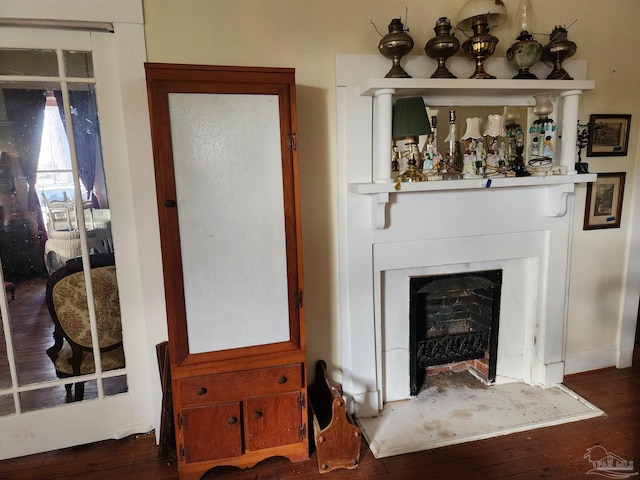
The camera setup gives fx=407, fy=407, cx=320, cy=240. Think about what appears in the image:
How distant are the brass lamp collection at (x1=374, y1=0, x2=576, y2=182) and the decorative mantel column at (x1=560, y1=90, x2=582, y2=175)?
0.20 feet

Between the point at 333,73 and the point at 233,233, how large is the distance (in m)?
0.94

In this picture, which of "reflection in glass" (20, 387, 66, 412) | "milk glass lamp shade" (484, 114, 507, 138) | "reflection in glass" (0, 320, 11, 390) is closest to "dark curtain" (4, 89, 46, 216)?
"reflection in glass" (0, 320, 11, 390)

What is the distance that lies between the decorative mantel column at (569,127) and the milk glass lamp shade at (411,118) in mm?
840

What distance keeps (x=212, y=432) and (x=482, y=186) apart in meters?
1.72

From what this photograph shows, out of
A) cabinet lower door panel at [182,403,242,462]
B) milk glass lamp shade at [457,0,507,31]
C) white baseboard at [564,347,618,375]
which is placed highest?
milk glass lamp shade at [457,0,507,31]

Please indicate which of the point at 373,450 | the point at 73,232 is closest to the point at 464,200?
the point at 373,450

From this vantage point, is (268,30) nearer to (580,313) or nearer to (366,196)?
(366,196)

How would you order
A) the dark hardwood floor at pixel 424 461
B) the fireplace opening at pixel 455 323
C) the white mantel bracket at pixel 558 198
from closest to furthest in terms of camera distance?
1. the dark hardwood floor at pixel 424 461
2. the white mantel bracket at pixel 558 198
3. the fireplace opening at pixel 455 323

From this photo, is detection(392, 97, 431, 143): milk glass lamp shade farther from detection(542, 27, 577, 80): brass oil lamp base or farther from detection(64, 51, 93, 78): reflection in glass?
detection(64, 51, 93, 78): reflection in glass

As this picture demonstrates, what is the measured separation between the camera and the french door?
181 cm

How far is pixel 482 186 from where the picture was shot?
2.04 meters

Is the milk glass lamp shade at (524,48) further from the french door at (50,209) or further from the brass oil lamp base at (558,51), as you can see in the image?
the french door at (50,209)

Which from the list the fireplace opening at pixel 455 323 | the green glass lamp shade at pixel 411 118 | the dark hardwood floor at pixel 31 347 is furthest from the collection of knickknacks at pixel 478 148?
the dark hardwood floor at pixel 31 347

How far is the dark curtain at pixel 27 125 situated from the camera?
1812 mm
